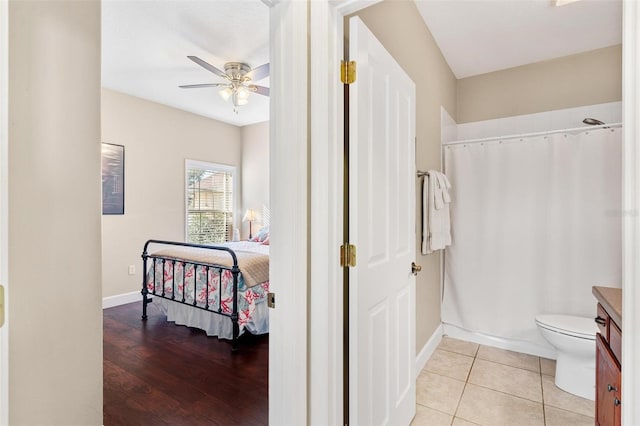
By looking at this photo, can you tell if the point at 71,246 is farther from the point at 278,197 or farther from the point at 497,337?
the point at 497,337

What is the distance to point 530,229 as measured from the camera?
2.81 m

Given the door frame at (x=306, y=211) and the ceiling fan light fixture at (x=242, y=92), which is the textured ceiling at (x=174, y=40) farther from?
the door frame at (x=306, y=211)

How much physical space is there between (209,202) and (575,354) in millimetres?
4980

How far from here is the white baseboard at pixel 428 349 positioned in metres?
2.41

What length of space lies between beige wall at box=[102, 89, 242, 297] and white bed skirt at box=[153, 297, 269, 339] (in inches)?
47.7

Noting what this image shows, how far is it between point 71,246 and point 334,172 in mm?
812

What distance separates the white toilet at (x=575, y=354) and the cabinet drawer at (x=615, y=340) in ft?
3.70

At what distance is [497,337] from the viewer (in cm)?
290

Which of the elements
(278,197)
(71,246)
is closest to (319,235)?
(278,197)

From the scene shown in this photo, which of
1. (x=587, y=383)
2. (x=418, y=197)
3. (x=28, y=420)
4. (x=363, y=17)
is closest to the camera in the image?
(x=28, y=420)

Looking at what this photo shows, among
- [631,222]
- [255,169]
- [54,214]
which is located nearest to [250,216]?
[255,169]

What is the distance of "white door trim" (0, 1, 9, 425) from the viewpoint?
1.73 feet

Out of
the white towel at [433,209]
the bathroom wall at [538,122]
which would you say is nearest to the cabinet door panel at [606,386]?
the white towel at [433,209]

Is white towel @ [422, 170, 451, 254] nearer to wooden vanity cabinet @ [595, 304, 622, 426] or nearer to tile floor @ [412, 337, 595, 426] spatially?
tile floor @ [412, 337, 595, 426]
